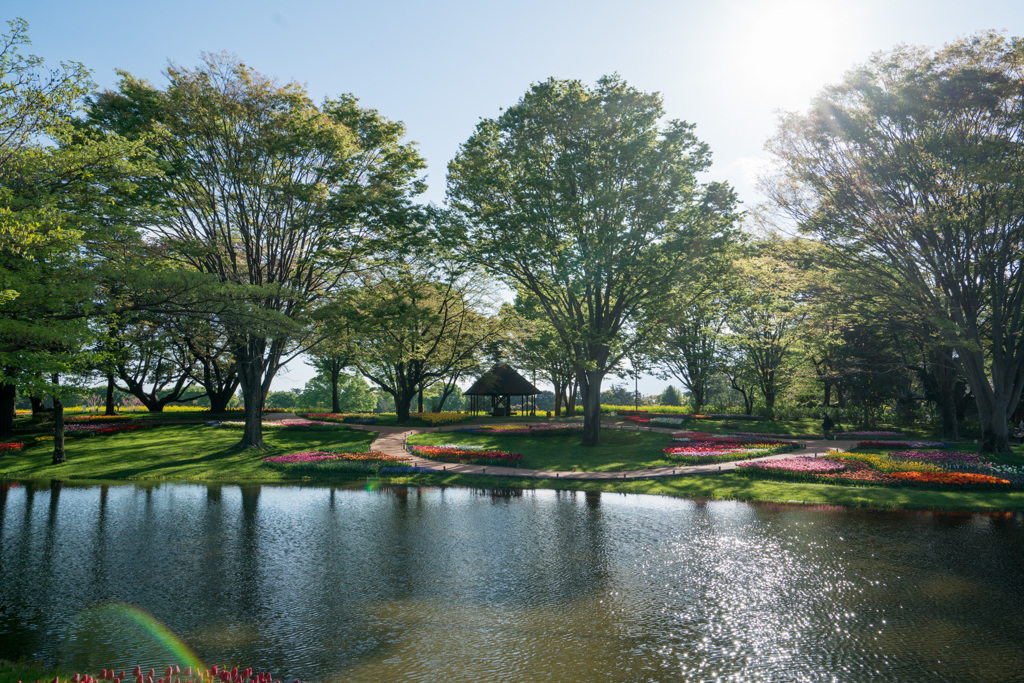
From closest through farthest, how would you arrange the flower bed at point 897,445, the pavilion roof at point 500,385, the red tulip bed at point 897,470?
the red tulip bed at point 897,470
the flower bed at point 897,445
the pavilion roof at point 500,385

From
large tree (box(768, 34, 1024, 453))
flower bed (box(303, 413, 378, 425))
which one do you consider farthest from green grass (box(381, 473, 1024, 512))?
flower bed (box(303, 413, 378, 425))

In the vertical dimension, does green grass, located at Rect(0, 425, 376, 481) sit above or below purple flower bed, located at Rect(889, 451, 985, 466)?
above

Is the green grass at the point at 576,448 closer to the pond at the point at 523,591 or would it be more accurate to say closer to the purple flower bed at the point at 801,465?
the purple flower bed at the point at 801,465

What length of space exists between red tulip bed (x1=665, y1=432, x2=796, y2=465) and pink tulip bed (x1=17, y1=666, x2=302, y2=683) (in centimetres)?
2035

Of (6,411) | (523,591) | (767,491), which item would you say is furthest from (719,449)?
(6,411)

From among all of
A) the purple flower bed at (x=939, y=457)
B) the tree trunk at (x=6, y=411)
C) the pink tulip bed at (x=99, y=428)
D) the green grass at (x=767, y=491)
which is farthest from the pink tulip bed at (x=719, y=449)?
the tree trunk at (x=6, y=411)

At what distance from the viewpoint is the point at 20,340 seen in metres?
12.6

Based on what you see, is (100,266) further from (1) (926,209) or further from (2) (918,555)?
(1) (926,209)

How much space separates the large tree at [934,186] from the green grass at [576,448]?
13.8m

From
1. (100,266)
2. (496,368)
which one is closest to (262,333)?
(100,266)

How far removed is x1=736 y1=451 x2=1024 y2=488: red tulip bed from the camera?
714 inches

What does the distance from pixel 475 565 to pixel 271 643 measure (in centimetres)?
428

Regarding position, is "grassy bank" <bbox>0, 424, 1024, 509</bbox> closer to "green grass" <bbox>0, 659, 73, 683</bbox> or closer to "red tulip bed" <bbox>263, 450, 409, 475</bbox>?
"red tulip bed" <bbox>263, 450, 409, 475</bbox>

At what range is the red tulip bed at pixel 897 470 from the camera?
59.5 ft
